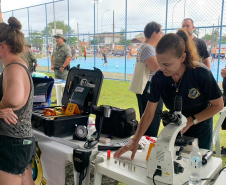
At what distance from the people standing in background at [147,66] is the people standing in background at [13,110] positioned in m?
1.29

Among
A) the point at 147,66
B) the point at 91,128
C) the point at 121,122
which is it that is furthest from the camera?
the point at 147,66

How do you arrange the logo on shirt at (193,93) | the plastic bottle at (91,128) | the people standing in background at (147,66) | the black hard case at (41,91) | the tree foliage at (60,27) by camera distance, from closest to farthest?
the logo on shirt at (193,93), the plastic bottle at (91,128), the black hard case at (41,91), the people standing in background at (147,66), the tree foliage at (60,27)

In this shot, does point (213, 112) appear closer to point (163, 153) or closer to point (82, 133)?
point (163, 153)

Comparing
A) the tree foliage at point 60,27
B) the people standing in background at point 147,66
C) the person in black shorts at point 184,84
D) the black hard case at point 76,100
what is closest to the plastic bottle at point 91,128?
the black hard case at point 76,100

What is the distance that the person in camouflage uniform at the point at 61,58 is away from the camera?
196 inches

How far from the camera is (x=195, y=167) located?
3.89ft

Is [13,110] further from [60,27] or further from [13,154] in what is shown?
[60,27]

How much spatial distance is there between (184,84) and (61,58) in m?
3.97

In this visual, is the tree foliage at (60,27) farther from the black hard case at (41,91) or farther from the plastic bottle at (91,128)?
the plastic bottle at (91,128)

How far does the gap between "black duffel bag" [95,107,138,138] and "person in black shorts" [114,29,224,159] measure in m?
0.20

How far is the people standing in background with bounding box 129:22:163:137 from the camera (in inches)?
93.4

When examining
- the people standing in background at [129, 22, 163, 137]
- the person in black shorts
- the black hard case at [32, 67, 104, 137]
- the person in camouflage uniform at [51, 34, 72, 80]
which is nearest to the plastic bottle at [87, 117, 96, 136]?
the black hard case at [32, 67, 104, 137]

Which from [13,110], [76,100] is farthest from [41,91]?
[13,110]

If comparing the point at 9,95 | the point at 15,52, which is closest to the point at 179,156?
the point at 9,95
